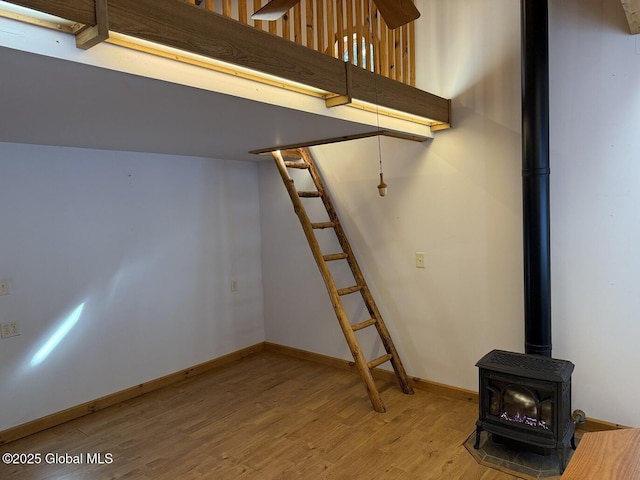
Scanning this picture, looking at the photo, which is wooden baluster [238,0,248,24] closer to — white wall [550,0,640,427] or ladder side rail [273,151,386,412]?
ladder side rail [273,151,386,412]

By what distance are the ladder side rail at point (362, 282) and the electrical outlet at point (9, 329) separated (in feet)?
7.94

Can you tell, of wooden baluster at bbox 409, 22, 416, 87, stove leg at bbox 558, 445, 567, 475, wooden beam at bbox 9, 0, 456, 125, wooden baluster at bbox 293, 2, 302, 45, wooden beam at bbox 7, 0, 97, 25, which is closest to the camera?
wooden beam at bbox 7, 0, 97, 25

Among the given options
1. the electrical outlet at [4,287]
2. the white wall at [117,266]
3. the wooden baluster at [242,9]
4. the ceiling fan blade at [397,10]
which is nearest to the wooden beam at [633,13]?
the ceiling fan blade at [397,10]

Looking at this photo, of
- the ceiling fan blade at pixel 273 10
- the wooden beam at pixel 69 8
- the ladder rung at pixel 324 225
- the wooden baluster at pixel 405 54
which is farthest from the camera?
the ladder rung at pixel 324 225

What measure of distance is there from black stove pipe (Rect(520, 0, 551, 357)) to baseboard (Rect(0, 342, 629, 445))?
763mm

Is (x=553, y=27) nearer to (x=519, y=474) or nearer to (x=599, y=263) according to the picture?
(x=599, y=263)

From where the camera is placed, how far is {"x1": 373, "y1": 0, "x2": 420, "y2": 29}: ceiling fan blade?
1.90m

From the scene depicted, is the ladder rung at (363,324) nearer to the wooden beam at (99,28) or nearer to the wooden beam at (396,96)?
the wooden beam at (396,96)

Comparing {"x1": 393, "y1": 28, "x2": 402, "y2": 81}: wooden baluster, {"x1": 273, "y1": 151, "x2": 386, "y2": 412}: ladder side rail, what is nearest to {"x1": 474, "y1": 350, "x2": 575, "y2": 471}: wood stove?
{"x1": 273, "y1": 151, "x2": 386, "y2": 412}: ladder side rail

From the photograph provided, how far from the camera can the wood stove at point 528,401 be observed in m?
2.30

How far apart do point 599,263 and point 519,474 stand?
4.25 ft

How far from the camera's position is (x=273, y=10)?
5.85 ft

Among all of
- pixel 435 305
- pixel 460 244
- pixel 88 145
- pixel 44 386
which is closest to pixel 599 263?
pixel 460 244

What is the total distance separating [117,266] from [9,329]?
810 mm
